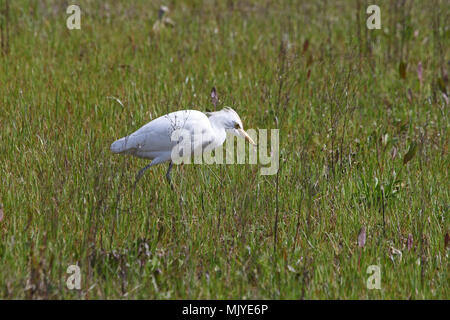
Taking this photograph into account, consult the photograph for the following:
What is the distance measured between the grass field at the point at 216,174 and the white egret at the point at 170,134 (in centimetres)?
16

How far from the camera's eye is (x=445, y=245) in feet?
12.3

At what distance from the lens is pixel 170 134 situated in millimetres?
4234

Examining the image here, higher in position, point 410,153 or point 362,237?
point 410,153

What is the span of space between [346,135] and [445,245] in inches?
69.8

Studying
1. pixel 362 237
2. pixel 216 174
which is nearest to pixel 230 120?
pixel 216 174

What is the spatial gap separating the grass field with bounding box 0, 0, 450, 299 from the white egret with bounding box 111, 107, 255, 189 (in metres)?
0.16

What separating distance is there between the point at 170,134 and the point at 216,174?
455 mm

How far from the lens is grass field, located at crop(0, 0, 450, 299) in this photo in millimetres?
3371

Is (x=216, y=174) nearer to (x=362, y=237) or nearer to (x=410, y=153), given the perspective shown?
(x=362, y=237)

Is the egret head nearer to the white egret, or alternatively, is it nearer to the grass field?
the white egret

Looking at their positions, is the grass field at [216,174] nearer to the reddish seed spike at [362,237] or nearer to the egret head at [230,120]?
the reddish seed spike at [362,237]

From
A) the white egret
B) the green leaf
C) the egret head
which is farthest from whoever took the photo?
the green leaf

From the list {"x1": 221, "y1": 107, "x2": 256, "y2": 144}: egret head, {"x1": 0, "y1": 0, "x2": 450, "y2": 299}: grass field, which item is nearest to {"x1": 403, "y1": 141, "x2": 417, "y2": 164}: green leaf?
{"x1": 0, "y1": 0, "x2": 450, "y2": 299}: grass field
